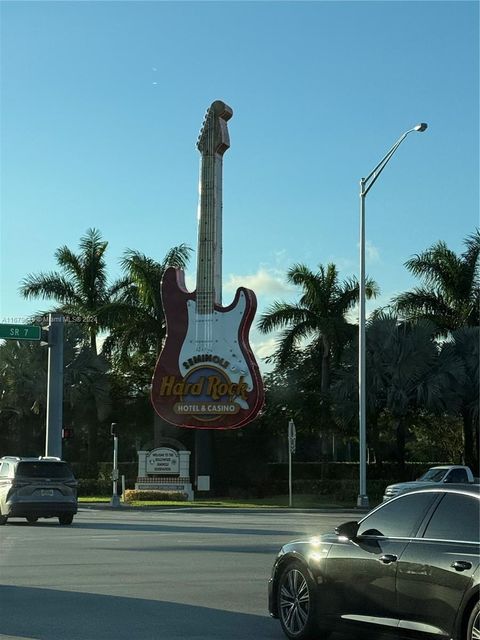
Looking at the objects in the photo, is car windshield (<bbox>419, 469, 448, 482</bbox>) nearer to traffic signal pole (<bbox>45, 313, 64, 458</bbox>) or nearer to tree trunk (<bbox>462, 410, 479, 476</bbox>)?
traffic signal pole (<bbox>45, 313, 64, 458</bbox>)

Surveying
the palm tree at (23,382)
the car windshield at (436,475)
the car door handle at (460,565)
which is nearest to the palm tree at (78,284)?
the palm tree at (23,382)

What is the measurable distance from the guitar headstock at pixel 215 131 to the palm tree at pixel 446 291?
38.0ft

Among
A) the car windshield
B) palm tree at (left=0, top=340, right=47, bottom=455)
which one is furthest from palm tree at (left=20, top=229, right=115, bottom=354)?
the car windshield

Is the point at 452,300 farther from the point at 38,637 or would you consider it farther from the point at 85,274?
the point at 38,637

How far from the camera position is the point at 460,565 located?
752 centimetres

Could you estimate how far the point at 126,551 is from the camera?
18266 mm

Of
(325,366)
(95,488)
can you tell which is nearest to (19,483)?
(95,488)

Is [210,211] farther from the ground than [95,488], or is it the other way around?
[210,211]

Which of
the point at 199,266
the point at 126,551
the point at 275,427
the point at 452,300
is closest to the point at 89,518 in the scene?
the point at 126,551

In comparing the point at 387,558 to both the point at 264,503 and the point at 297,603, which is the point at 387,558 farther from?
the point at 264,503

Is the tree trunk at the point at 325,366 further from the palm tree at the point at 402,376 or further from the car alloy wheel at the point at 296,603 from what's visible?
the car alloy wheel at the point at 296,603

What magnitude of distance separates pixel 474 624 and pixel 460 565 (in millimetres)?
413

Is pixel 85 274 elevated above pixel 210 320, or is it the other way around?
pixel 85 274

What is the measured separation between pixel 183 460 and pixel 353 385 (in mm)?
7871
